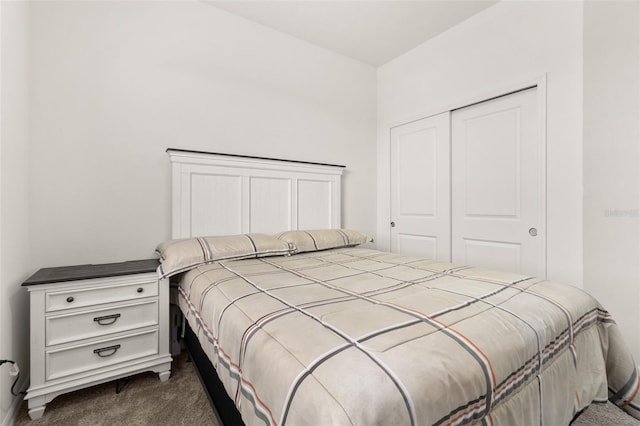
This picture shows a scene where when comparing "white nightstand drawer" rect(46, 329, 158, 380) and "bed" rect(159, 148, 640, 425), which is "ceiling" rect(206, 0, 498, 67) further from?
"white nightstand drawer" rect(46, 329, 158, 380)

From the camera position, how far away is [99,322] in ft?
5.16

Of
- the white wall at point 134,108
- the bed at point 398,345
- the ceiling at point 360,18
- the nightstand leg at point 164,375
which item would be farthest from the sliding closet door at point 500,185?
the nightstand leg at point 164,375

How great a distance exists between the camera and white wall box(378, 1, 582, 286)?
6.64ft

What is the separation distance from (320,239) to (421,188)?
139 centimetres

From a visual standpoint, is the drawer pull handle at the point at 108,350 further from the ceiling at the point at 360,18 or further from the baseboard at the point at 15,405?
the ceiling at the point at 360,18

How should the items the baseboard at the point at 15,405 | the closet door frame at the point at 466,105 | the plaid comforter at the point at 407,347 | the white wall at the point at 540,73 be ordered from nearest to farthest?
the plaid comforter at the point at 407,347 < the baseboard at the point at 15,405 < the white wall at the point at 540,73 < the closet door frame at the point at 466,105

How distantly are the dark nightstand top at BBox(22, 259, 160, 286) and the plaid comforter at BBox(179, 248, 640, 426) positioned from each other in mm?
445

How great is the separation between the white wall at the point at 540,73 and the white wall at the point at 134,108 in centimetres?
148

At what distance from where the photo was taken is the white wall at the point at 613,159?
180 centimetres

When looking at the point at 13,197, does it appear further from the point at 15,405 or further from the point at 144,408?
the point at 144,408

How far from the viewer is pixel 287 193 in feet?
9.04

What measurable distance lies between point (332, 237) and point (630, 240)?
2026 mm

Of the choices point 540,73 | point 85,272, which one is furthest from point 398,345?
point 540,73

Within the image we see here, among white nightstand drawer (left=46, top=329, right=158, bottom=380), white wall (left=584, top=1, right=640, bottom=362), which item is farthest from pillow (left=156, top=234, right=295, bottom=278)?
white wall (left=584, top=1, right=640, bottom=362)
